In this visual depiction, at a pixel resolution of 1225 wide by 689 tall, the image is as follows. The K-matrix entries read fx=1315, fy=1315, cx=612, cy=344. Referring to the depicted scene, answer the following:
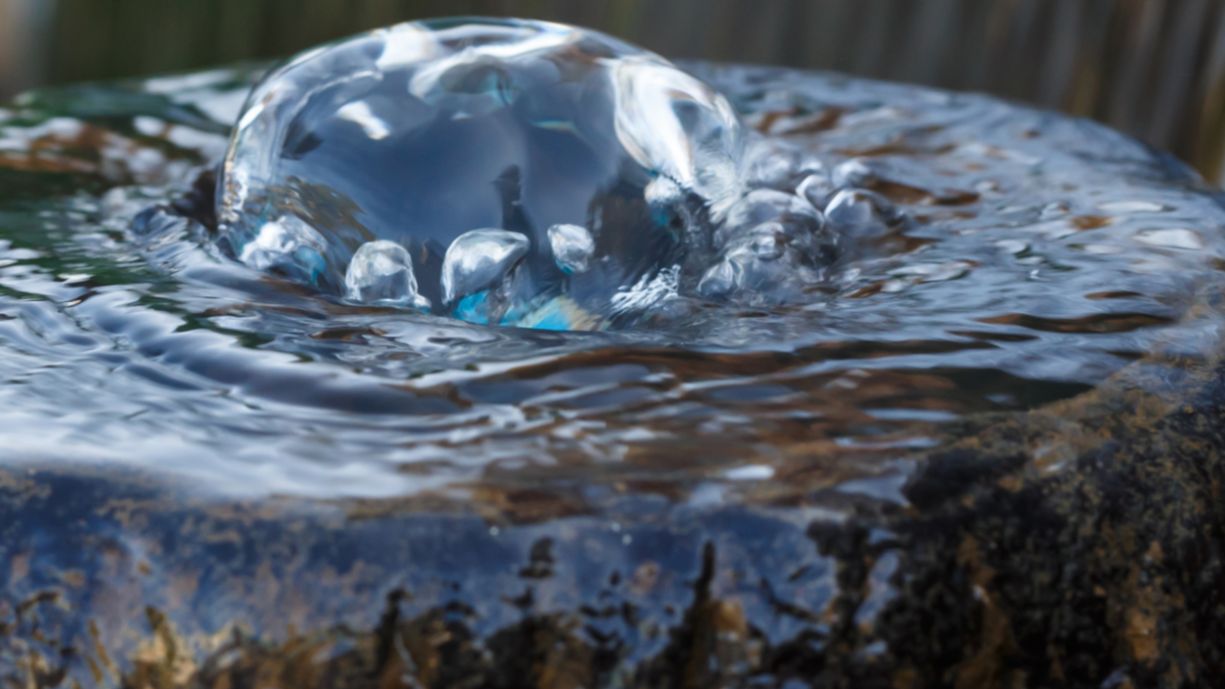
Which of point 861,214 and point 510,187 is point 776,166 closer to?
point 861,214

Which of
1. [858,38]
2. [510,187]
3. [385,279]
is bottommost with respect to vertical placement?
[858,38]

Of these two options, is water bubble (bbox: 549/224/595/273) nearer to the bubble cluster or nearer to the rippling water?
the bubble cluster

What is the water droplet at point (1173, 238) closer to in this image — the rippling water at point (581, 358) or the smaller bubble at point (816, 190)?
the rippling water at point (581, 358)

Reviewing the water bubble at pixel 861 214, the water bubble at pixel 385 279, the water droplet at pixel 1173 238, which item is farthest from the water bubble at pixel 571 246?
the water droplet at pixel 1173 238

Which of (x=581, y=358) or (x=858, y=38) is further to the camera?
(x=858, y=38)

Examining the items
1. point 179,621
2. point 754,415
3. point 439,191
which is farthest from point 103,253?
point 754,415

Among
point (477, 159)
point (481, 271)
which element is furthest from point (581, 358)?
point (477, 159)

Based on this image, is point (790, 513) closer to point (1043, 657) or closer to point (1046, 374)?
point (1043, 657)
